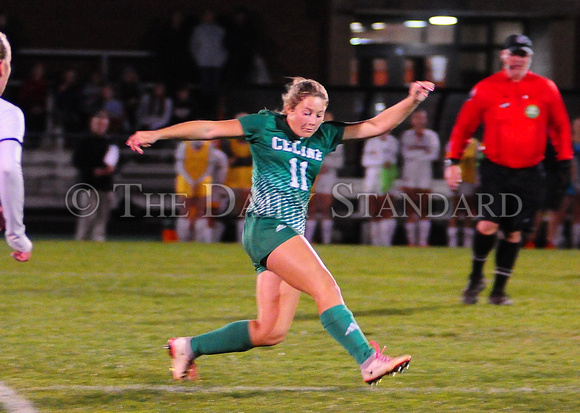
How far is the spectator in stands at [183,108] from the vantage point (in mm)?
16938

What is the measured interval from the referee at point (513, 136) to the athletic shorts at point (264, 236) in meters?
3.16

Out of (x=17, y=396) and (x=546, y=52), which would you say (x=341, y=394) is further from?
(x=546, y=52)

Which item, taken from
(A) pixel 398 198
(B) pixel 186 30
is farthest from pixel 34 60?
(A) pixel 398 198

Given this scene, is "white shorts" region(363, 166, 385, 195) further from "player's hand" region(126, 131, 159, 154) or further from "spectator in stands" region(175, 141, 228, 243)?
"player's hand" region(126, 131, 159, 154)

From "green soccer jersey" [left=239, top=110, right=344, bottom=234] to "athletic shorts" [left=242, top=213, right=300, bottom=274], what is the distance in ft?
0.11

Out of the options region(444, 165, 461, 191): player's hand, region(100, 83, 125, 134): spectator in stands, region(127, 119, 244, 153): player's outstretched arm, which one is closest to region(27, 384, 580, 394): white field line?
region(127, 119, 244, 153): player's outstretched arm

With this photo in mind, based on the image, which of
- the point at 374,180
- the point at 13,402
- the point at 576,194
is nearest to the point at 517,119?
the point at 13,402

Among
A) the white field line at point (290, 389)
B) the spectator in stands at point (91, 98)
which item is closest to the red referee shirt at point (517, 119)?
the white field line at point (290, 389)

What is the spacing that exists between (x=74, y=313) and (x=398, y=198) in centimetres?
834

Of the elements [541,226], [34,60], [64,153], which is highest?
[34,60]

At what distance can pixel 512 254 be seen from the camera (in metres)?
8.15

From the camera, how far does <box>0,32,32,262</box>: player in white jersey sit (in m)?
4.06

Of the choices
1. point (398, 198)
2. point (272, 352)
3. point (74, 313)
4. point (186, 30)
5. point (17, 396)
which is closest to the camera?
point (17, 396)

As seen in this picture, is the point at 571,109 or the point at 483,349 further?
the point at 571,109
